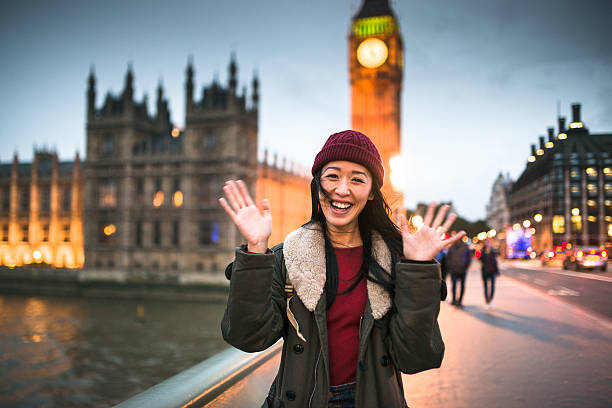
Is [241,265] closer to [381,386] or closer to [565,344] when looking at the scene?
[381,386]

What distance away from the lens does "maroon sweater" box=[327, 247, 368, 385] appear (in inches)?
73.7

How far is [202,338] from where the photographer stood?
85.9ft

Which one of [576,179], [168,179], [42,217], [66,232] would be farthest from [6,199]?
[576,179]

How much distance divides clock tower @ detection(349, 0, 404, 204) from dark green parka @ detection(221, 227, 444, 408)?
24.1 metres

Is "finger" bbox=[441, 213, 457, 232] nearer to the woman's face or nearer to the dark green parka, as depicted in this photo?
the dark green parka

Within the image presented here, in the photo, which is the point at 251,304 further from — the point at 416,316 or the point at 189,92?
the point at 189,92

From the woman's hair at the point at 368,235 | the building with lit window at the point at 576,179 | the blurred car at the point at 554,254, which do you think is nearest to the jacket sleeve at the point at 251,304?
the woman's hair at the point at 368,235

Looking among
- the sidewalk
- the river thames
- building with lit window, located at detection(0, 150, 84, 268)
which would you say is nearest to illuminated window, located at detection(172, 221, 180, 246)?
the river thames

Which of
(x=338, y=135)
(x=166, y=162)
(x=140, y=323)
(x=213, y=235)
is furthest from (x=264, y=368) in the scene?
(x=166, y=162)

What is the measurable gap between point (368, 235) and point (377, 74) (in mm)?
28631

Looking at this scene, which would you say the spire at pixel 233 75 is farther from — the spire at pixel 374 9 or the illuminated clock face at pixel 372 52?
the illuminated clock face at pixel 372 52

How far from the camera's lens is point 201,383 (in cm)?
338

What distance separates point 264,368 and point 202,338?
2352 cm

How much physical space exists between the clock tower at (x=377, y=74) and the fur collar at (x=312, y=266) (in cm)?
2391
